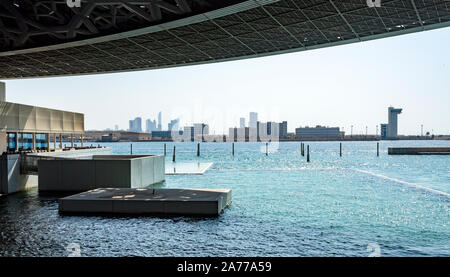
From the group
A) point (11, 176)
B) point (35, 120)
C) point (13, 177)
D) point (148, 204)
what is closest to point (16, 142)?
point (35, 120)

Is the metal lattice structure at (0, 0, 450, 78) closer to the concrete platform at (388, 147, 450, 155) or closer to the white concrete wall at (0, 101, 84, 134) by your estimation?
the white concrete wall at (0, 101, 84, 134)

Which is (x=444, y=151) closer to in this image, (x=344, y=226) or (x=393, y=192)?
(x=393, y=192)

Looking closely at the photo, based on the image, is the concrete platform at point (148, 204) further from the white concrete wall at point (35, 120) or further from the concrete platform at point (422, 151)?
the concrete platform at point (422, 151)

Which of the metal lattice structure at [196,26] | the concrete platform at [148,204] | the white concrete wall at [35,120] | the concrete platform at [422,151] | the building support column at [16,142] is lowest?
the concrete platform at [422,151]

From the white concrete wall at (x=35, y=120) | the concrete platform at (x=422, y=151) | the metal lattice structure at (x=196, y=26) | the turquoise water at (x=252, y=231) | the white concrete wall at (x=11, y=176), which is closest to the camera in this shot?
the turquoise water at (x=252, y=231)

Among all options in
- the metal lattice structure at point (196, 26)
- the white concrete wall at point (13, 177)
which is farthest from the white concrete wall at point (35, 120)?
the metal lattice structure at point (196, 26)

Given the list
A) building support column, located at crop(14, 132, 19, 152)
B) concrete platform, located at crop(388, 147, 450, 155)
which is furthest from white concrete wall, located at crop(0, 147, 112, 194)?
concrete platform, located at crop(388, 147, 450, 155)

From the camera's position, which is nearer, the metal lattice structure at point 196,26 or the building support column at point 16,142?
the metal lattice structure at point 196,26

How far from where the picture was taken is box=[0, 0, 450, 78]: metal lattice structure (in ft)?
80.5

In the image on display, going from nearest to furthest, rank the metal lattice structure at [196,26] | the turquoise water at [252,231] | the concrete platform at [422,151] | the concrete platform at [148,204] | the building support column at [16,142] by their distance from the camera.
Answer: the turquoise water at [252,231] → the concrete platform at [148,204] → the metal lattice structure at [196,26] → the building support column at [16,142] → the concrete platform at [422,151]

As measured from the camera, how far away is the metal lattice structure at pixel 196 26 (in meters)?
24.5

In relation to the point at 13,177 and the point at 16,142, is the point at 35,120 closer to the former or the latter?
the point at 16,142

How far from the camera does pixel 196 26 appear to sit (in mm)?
29328

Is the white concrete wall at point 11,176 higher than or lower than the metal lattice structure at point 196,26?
lower
